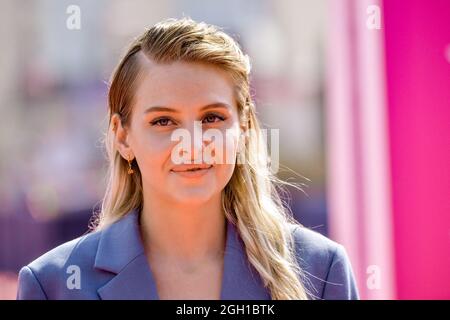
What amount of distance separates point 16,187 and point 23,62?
2.00 ft

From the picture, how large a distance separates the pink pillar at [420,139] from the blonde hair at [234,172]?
3.11 feet

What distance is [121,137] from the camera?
196 cm

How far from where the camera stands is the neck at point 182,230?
188cm

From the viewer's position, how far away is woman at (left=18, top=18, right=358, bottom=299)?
178 cm

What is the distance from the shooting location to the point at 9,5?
3613 millimetres

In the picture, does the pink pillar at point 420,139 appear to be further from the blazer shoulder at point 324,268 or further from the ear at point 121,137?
the ear at point 121,137

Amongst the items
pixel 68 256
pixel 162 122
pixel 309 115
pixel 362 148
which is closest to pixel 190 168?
pixel 162 122

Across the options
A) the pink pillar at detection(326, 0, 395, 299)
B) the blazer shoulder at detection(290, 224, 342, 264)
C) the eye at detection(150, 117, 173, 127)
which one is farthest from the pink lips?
the pink pillar at detection(326, 0, 395, 299)

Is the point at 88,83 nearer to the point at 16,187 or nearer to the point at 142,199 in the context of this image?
the point at 16,187

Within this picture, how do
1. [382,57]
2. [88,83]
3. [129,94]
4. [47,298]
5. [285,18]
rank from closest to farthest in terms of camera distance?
[47,298]
[129,94]
[382,57]
[285,18]
[88,83]

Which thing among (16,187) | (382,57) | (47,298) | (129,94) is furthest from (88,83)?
(47,298)

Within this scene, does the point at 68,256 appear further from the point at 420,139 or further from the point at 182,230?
the point at 420,139

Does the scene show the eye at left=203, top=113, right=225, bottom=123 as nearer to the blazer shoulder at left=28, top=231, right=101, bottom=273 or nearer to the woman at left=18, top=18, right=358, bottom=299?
the woman at left=18, top=18, right=358, bottom=299
